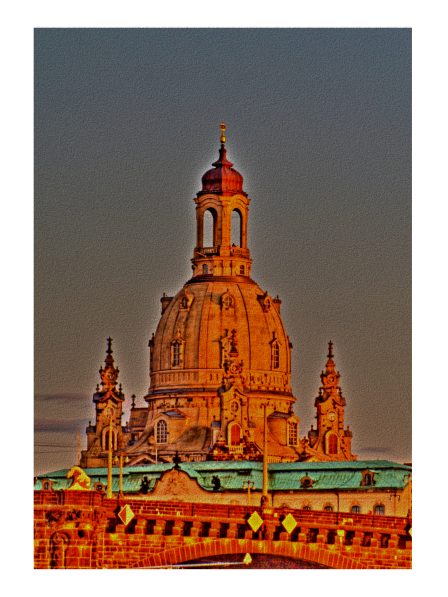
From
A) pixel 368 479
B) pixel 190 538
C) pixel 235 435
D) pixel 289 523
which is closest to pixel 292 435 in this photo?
pixel 235 435

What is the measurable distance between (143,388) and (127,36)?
5461 centimetres

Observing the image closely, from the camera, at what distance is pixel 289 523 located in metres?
84.1

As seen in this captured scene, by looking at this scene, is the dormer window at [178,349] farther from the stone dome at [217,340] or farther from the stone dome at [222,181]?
the stone dome at [222,181]

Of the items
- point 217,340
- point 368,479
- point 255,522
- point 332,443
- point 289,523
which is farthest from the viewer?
point 217,340

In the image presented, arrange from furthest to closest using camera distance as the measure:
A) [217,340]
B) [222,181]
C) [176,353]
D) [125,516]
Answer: [217,340], [176,353], [222,181], [125,516]

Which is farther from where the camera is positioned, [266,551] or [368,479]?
[368,479]

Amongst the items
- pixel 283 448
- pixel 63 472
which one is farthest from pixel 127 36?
pixel 283 448

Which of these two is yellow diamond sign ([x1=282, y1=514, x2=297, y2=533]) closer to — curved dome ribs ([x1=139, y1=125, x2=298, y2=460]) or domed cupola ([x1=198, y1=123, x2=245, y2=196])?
domed cupola ([x1=198, y1=123, x2=245, y2=196])

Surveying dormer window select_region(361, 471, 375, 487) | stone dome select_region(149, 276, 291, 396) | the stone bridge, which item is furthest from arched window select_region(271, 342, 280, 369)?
the stone bridge

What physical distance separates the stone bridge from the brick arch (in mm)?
26

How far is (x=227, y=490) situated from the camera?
126250 mm

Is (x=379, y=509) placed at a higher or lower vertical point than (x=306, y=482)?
lower

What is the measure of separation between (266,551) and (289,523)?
1473 mm

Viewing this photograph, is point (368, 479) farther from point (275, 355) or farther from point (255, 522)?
point (255, 522)
